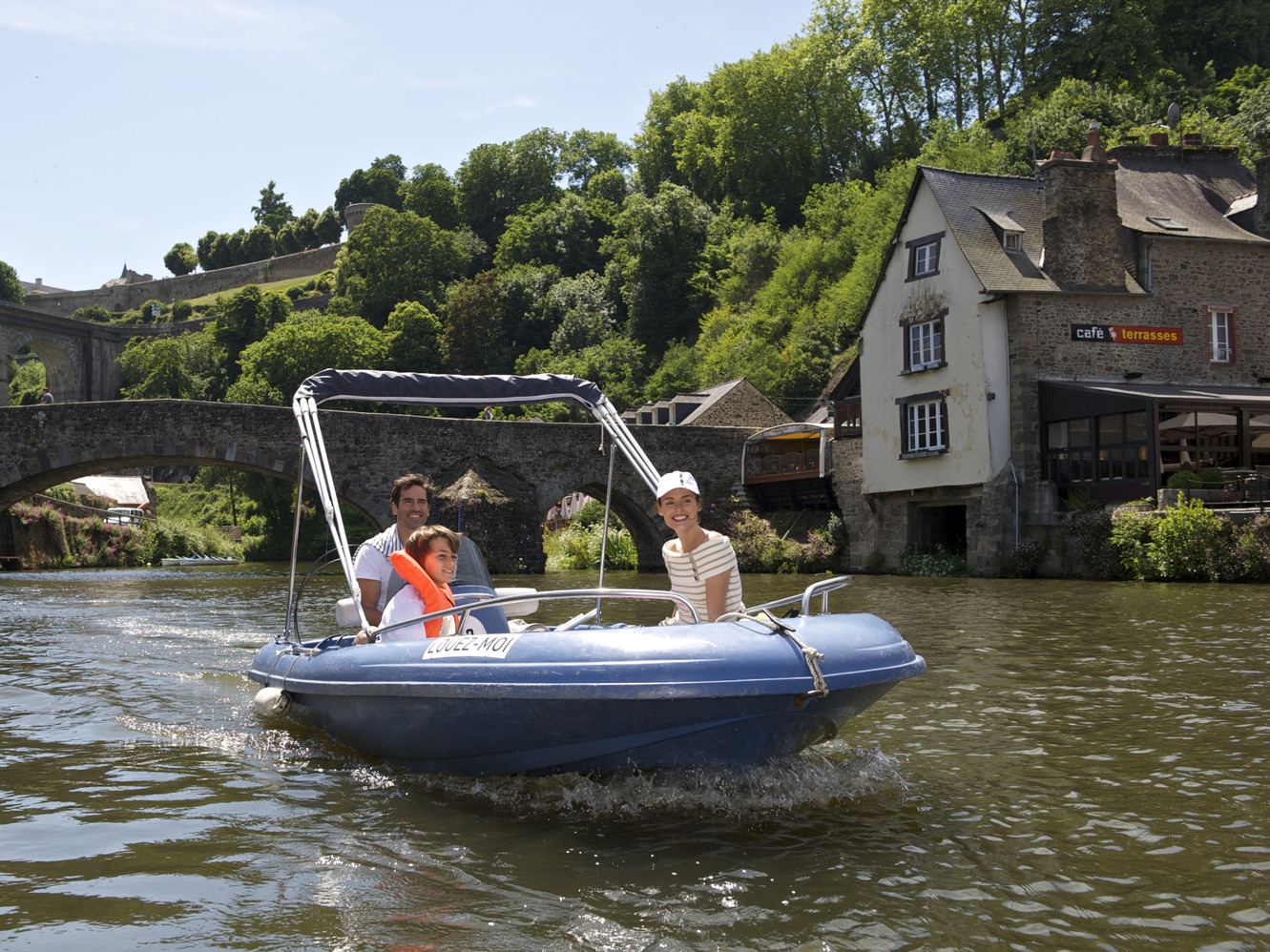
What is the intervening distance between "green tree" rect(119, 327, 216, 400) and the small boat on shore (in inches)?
1010

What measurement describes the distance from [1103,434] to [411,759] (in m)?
18.1

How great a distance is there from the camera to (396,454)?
25875mm

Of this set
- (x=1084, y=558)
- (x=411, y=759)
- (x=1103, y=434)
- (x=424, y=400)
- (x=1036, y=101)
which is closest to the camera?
(x=411, y=759)

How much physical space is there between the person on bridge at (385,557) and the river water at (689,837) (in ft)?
2.65

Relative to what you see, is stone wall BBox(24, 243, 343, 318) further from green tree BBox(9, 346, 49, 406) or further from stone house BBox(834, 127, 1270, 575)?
stone house BBox(834, 127, 1270, 575)

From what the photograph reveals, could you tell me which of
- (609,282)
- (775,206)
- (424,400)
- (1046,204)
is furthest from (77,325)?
(424,400)

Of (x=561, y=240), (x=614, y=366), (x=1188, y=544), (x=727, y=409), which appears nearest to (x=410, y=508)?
(x=1188, y=544)

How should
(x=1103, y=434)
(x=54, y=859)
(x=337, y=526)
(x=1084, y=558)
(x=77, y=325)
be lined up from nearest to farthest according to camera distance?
1. (x=54, y=859)
2. (x=337, y=526)
3. (x=1084, y=558)
4. (x=1103, y=434)
5. (x=77, y=325)

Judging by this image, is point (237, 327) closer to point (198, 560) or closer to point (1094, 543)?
point (198, 560)

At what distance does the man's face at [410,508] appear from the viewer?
6223 millimetres

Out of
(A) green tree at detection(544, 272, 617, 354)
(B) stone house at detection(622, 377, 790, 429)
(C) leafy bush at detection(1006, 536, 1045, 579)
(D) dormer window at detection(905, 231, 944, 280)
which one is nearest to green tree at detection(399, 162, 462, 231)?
(A) green tree at detection(544, 272, 617, 354)

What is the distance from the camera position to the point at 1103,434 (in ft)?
67.8

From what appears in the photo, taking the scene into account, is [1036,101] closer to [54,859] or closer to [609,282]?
[609,282]

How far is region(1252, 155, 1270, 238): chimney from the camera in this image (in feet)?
72.1
